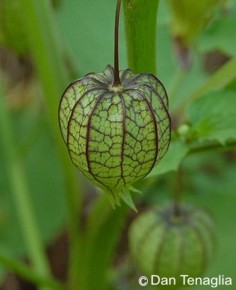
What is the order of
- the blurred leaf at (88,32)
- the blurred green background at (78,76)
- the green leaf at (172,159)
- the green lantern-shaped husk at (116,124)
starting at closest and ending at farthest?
Answer: the green lantern-shaped husk at (116,124) < the green leaf at (172,159) < the blurred green background at (78,76) < the blurred leaf at (88,32)

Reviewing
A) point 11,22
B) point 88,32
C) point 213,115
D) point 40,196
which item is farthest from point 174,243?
point 40,196

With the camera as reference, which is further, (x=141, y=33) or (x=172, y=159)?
(x=172, y=159)

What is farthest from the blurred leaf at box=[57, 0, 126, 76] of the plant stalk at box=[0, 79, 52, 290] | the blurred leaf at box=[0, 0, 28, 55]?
the blurred leaf at box=[0, 0, 28, 55]

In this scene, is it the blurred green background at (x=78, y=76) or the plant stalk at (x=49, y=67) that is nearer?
the blurred green background at (x=78, y=76)

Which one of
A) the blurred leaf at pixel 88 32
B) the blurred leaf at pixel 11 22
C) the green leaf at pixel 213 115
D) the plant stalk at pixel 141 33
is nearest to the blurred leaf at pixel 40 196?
the blurred leaf at pixel 88 32

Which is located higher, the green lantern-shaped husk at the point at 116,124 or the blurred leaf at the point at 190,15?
the blurred leaf at the point at 190,15

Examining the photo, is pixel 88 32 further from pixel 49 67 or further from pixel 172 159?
pixel 172 159

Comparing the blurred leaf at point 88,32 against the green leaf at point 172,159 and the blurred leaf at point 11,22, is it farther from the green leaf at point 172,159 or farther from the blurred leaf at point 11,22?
the green leaf at point 172,159

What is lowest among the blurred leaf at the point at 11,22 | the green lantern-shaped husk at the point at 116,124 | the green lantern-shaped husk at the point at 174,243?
the green lantern-shaped husk at the point at 174,243
